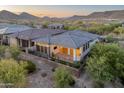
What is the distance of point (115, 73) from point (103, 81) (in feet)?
3.07

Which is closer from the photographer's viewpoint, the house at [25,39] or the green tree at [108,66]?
the green tree at [108,66]

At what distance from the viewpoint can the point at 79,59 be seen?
1324cm

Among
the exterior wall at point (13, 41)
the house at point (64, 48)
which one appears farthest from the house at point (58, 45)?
the exterior wall at point (13, 41)

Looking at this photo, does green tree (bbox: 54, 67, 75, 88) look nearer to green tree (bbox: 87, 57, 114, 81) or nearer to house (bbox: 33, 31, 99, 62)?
green tree (bbox: 87, 57, 114, 81)

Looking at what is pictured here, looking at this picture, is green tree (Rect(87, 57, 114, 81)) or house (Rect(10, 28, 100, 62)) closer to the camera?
green tree (Rect(87, 57, 114, 81))

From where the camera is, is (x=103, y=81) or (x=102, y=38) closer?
(x=103, y=81)

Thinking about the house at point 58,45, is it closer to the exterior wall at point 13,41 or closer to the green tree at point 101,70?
the exterior wall at point 13,41

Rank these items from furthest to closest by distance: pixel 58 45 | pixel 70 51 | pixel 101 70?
pixel 70 51, pixel 58 45, pixel 101 70

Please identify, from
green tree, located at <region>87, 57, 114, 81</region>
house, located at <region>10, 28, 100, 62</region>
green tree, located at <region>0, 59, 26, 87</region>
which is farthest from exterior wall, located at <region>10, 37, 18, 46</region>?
green tree, located at <region>87, 57, 114, 81</region>

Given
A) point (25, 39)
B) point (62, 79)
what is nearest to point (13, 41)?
point (25, 39)

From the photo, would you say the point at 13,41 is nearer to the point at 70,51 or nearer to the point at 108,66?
the point at 70,51
